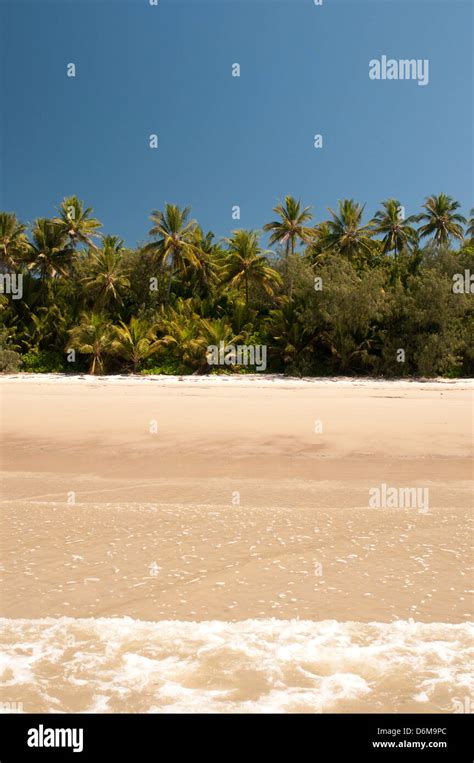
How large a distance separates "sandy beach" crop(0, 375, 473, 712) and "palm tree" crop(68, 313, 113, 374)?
73.1ft

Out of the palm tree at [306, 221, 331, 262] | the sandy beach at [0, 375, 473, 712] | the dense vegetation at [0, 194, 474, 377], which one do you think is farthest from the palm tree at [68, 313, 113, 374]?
the sandy beach at [0, 375, 473, 712]

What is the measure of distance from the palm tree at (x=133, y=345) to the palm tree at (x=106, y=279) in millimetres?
4188

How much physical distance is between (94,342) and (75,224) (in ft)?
41.1

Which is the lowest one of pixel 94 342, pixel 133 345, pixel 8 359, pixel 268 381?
pixel 268 381

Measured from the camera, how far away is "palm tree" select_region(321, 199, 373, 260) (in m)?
39.2

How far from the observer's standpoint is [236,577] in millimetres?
3729

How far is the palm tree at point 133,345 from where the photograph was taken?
99.9 feet

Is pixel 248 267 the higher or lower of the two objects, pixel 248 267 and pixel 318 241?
the lower

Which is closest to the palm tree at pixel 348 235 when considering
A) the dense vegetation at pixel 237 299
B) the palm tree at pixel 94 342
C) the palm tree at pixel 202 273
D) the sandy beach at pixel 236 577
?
the dense vegetation at pixel 237 299

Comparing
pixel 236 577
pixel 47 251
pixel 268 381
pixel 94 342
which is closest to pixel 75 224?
pixel 47 251

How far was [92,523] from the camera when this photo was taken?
16.1 feet

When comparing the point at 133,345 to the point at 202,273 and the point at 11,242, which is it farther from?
the point at 11,242

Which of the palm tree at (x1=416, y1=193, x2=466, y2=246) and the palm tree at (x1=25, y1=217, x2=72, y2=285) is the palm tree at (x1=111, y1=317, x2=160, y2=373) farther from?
the palm tree at (x1=416, y1=193, x2=466, y2=246)

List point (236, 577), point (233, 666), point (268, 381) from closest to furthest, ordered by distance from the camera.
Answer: point (233, 666)
point (236, 577)
point (268, 381)
